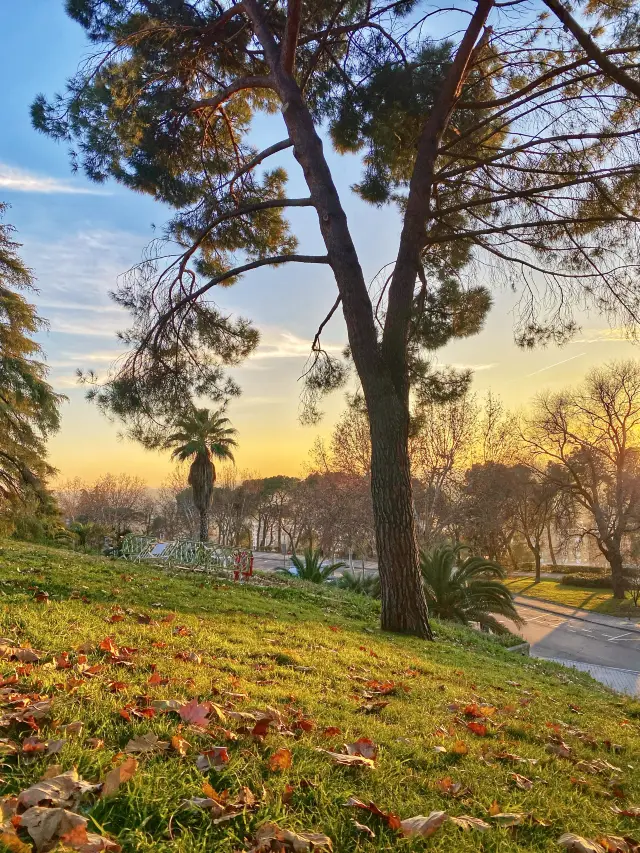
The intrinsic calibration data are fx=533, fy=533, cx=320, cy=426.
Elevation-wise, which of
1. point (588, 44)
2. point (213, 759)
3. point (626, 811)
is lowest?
point (626, 811)

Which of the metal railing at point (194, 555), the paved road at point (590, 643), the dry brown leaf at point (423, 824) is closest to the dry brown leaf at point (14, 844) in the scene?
the dry brown leaf at point (423, 824)

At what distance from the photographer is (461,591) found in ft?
43.3

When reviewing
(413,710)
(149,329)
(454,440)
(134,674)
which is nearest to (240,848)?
(134,674)

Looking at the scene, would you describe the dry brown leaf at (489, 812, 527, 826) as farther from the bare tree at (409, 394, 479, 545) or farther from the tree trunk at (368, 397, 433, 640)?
the bare tree at (409, 394, 479, 545)

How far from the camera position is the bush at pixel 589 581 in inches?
1335

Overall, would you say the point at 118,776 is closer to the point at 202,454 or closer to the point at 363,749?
the point at 363,749

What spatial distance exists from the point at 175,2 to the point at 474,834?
10765mm

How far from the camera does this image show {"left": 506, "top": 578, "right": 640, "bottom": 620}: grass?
2628 centimetres

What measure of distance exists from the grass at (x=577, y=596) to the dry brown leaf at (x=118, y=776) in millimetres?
Answer: 28894

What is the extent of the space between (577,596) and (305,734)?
107ft

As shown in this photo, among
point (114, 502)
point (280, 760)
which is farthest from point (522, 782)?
point (114, 502)

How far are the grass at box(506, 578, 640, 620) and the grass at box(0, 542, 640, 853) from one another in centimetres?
2416

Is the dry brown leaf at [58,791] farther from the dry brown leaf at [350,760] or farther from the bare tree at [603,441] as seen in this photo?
the bare tree at [603,441]

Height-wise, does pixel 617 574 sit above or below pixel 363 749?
below
